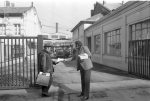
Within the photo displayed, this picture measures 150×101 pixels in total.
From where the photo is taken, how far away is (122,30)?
16219 millimetres

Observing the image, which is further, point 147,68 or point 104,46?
point 104,46

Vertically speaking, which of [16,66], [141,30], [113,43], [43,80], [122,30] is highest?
[122,30]

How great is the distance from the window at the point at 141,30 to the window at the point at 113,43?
305 centimetres

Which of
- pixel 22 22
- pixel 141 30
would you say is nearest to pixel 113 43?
pixel 141 30

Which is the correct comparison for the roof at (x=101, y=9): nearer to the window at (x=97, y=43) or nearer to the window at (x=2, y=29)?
the window at (x=97, y=43)

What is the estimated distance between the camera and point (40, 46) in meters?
8.59

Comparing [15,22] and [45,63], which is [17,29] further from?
[45,63]

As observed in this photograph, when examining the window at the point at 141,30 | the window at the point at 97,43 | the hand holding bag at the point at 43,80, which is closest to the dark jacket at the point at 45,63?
the hand holding bag at the point at 43,80

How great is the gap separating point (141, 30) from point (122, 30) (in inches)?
111

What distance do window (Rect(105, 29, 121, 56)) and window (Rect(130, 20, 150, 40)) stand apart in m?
3.05

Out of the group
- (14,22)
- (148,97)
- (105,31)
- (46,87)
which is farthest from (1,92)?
(14,22)

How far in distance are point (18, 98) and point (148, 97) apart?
4272 millimetres

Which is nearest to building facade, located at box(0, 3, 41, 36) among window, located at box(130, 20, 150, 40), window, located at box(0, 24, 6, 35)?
window, located at box(0, 24, 6, 35)

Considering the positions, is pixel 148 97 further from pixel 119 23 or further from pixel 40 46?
pixel 119 23
